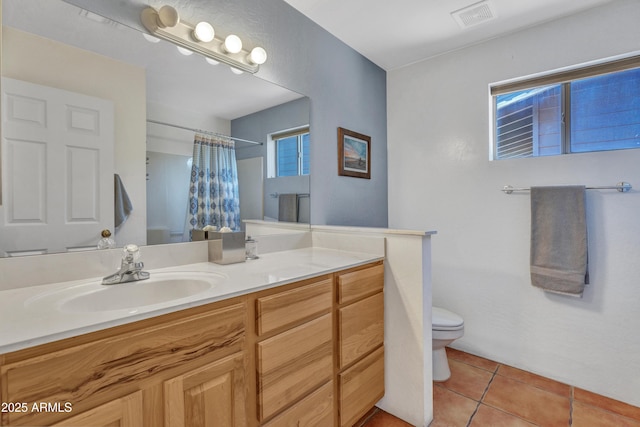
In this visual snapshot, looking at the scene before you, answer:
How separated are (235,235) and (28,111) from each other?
0.87 metres

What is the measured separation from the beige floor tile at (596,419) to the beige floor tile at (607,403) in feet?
0.15

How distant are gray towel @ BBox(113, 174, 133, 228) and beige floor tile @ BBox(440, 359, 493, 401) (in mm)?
2074

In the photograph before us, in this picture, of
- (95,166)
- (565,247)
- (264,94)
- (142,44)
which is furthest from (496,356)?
(142,44)

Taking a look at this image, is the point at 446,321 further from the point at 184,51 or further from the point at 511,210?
the point at 184,51

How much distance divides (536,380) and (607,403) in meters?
0.34

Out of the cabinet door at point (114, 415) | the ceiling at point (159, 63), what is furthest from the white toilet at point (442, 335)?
the ceiling at point (159, 63)

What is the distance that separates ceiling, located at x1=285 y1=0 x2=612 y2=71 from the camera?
1.80m

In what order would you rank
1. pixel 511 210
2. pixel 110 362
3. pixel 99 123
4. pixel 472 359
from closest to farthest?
1. pixel 110 362
2. pixel 99 123
3. pixel 511 210
4. pixel 472 359

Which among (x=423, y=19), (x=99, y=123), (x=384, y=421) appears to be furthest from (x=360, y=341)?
(x=423, y=19)

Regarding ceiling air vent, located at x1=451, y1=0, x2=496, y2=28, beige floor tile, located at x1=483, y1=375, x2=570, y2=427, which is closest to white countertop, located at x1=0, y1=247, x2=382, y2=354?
beige floor tile, located at x1=483, y1=375, x2=570, y2=427

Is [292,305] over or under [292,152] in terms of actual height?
under

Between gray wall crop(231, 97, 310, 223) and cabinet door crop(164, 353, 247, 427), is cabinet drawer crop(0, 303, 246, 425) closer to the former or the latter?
cabinet door crop(164, 353, 247, 427)

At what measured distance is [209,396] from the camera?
896 millimetres

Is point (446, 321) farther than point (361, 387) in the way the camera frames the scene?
Yes
